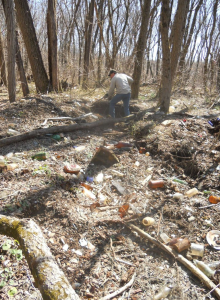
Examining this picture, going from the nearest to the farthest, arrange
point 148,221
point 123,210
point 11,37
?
point 148,221 → point 123,210 → point 11,37

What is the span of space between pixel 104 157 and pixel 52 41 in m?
4.76

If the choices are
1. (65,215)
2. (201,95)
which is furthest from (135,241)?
(201,95)

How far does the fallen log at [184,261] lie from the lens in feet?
5.84

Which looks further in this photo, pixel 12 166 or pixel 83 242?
pixel 12 166

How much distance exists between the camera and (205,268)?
1.94 metres

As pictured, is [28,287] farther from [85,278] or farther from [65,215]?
[65,215]

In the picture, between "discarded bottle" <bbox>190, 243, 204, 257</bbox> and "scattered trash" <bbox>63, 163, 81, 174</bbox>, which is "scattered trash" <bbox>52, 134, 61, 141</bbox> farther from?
"discarded bottle" <bbox>190, 243, 204, 257</bbox>

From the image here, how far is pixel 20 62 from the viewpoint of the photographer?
5926 millimetres

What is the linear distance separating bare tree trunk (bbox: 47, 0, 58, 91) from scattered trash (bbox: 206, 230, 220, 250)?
19.0ft

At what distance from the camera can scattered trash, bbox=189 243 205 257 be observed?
2.08 meters

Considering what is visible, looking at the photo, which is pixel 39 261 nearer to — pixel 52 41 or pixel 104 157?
pixel 104 157

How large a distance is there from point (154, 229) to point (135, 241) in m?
0.28

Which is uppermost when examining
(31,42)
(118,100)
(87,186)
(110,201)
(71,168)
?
(31,42)

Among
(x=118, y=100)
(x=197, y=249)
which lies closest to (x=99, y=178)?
(x=197, y=249)
